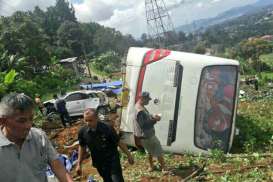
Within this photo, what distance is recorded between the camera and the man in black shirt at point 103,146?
6.39 m

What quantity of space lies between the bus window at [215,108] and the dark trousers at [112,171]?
15.7 feet

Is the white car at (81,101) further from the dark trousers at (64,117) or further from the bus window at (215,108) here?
the bus window at (215,108)

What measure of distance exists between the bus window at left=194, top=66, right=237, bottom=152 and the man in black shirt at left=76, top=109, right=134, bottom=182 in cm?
483

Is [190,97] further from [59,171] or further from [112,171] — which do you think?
[59,171]

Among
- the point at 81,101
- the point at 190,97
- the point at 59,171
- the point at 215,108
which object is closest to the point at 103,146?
the point at 59,171

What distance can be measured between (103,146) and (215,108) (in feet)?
17.5

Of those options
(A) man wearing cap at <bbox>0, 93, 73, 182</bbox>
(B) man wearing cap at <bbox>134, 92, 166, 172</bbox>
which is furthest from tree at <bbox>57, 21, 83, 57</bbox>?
(A) man wearing cap at <bbox>0, 93, 73, 182</bbox>

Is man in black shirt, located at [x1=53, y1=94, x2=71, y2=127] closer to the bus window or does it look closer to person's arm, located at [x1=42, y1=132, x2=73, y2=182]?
the bus window

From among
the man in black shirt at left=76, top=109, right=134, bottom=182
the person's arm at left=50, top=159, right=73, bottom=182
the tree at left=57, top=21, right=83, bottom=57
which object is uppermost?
the tree at left=57, top=21, right=83, bottom=57

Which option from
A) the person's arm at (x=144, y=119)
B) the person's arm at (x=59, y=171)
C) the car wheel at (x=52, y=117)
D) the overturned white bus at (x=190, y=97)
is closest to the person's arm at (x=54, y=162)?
the person's arm at (x=59, y=171)

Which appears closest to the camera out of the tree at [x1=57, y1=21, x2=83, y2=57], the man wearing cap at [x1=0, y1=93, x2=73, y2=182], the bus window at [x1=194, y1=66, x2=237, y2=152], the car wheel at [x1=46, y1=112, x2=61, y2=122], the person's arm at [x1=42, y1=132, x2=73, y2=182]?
the man wearing cap at [x1=0, y1=93, x2=73, y2=182]

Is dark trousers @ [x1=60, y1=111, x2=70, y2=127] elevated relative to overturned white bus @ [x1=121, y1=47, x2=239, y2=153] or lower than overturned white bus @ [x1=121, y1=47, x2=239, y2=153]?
lower

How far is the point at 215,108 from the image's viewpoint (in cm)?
1120

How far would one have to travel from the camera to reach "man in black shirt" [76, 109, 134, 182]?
6.39 m
